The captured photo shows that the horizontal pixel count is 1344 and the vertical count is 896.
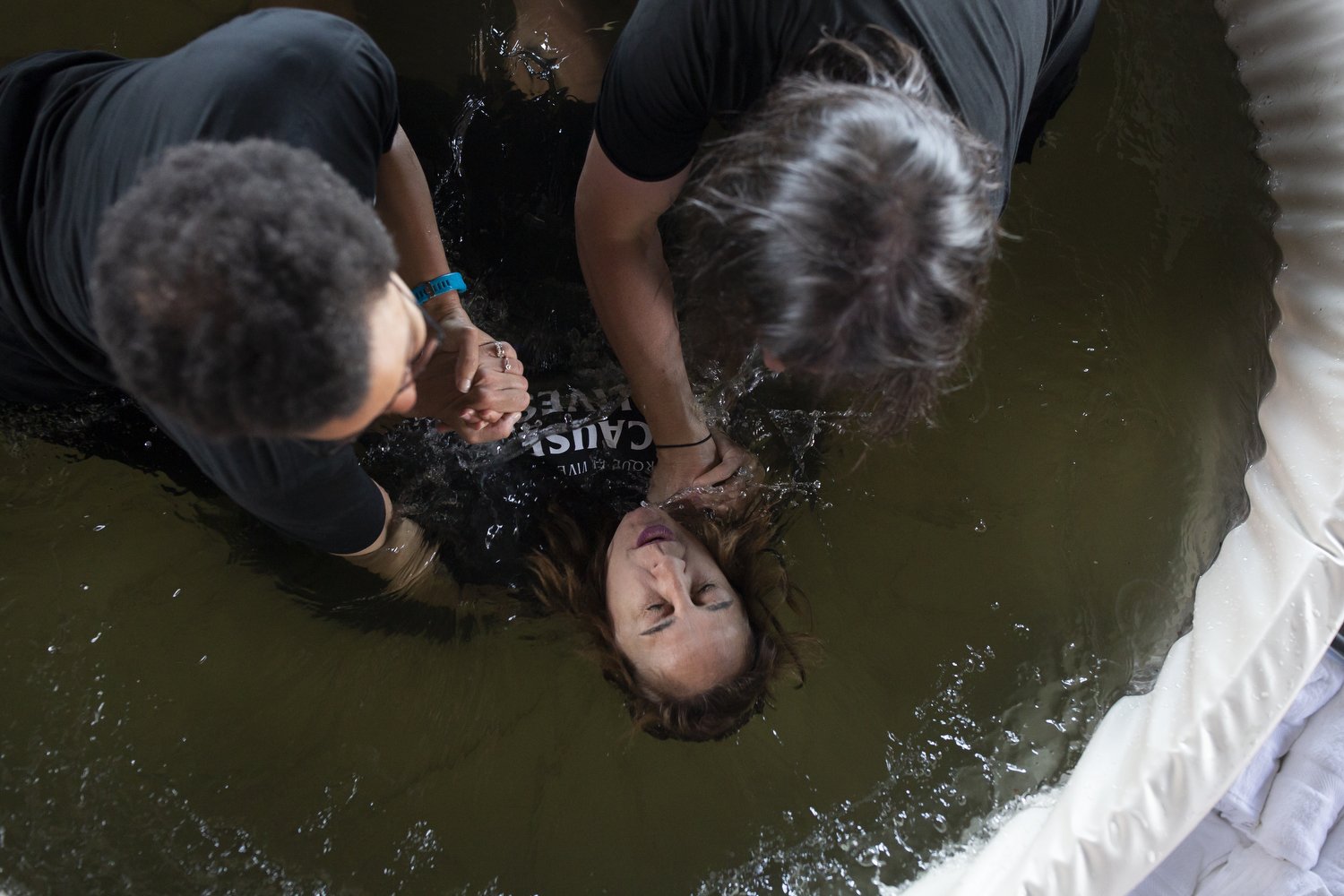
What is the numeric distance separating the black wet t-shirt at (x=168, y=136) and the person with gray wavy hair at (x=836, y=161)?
0.81 feet

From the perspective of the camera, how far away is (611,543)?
1105mm

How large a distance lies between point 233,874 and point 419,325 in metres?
1.05

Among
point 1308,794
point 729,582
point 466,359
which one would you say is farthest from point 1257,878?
point 466,359

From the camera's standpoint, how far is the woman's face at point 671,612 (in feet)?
3.33

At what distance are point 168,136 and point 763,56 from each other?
460 millimetres

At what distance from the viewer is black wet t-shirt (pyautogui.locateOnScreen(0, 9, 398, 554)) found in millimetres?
603

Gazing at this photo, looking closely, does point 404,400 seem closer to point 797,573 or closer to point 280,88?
point 280,88

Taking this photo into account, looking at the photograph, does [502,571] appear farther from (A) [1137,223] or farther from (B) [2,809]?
(A) [1137,223]

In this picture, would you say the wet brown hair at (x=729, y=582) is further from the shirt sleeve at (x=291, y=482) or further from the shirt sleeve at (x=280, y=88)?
the shirt sleeve at (x=280, y=88)

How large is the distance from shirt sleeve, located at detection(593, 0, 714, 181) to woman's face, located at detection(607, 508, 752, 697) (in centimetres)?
45

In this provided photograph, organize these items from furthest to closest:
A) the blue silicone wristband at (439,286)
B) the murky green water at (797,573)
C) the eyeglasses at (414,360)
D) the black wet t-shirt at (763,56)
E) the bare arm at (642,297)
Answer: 1. the murky green water at (797,573)
2. the blue silicone wristband at (439,286)
3. the bare arm at (642,297)
4. the black wet t-shirt at (763,56)
5. the eyeglasses at (414,360)

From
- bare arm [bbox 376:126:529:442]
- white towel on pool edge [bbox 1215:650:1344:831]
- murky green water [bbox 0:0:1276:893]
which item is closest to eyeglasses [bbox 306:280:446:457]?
bare arm [bbox 376:126:529:442]

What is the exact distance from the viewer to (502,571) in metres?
1.19

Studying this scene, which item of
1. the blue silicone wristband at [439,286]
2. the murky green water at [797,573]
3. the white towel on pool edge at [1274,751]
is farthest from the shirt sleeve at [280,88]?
the white towel on pool edge at [1274,751]
